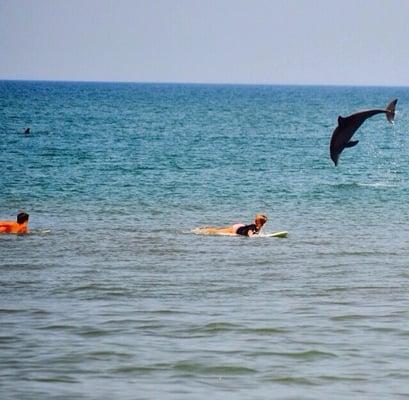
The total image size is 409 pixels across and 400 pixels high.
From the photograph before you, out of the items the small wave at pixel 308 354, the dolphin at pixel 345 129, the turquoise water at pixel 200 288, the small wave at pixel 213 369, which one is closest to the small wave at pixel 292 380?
the turquoise water at pixel 200 288

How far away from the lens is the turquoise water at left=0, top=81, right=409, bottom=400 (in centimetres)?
1230

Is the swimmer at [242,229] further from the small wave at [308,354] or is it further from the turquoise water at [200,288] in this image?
the small wave at [308,354]

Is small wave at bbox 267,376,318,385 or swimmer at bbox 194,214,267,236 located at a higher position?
swimmer at bbox 194,214,267,236

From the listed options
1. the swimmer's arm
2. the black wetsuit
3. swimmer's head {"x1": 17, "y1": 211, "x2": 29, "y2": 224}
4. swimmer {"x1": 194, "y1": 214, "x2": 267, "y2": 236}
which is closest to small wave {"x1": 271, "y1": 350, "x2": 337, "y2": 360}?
swimmer {"x1": 194, "y1": 214, "x2": 267, "y2": 236}

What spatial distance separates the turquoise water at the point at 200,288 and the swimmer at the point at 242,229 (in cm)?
29

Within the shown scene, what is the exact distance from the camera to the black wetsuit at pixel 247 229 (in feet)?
75.7

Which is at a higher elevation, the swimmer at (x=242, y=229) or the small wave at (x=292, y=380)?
the swimmer at (x=242, y=229)

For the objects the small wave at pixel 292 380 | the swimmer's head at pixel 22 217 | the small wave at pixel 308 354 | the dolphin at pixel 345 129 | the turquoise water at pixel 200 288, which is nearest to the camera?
the small wave at pixel 292 380

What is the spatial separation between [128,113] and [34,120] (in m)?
24.0

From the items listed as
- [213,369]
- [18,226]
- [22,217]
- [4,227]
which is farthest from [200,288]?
[4,227]

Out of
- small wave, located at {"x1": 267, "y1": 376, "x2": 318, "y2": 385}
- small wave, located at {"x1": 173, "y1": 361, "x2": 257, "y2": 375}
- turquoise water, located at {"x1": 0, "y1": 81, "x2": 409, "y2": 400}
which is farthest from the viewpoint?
small wave, located at {"x1": 173, "y1": 361, "x2": 257, "y2": 375}

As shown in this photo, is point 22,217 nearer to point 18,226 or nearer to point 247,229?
point 18,226

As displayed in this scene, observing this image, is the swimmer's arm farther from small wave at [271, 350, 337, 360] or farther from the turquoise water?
small wave at [271, 350, 337, 360]

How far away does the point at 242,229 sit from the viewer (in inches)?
916
